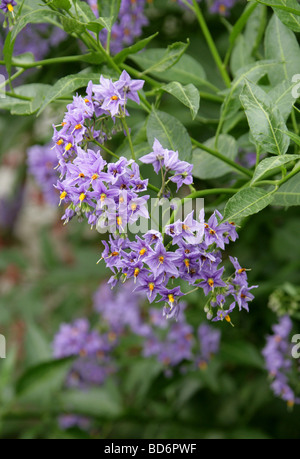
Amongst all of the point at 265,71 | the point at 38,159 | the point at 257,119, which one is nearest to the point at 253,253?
the point at 38,159

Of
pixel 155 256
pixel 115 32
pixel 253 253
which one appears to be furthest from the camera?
pixel 253 253

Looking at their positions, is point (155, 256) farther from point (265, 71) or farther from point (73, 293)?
point (73, 293)

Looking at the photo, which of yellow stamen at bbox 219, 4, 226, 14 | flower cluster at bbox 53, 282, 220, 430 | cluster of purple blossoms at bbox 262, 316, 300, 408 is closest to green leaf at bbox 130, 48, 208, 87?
yellow stamen at bbox 219, 4, 226, 14

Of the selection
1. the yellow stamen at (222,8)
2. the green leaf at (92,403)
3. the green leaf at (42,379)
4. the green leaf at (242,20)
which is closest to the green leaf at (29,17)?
the green leaf at (242,20)

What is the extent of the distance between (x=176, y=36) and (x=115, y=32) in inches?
21.5

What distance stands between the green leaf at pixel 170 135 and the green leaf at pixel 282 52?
1.13ft

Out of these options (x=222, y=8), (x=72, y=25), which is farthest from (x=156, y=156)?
(x=222, y=8)

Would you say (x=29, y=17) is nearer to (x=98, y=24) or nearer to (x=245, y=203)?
(x=98, y=24)

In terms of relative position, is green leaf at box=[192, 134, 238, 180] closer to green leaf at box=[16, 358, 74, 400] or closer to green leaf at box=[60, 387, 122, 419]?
green leaf at box=[16, 358, 74, 400]

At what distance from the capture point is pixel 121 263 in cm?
98

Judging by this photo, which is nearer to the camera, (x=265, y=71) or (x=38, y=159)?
(x=265, y=71)

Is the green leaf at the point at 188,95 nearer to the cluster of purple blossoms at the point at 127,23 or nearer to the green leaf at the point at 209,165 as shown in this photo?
the green leaf at the point at 209,165

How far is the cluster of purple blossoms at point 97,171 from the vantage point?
3.15 feet

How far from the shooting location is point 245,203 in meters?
0.97
